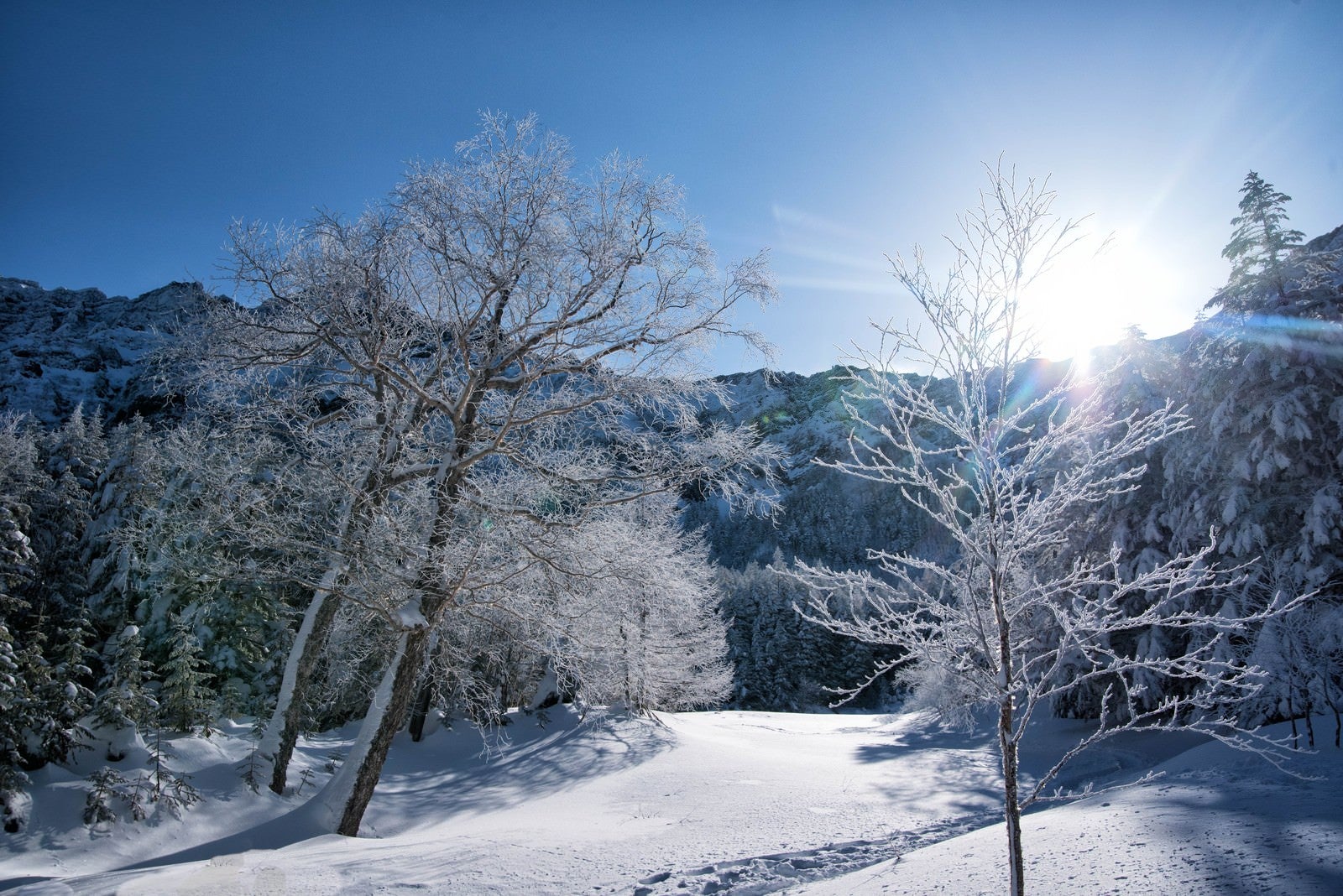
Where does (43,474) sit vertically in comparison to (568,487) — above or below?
above

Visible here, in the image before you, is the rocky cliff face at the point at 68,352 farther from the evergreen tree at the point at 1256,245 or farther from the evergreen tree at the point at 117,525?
the evergreen tree at the point at 1256,245

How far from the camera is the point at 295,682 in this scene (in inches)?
294

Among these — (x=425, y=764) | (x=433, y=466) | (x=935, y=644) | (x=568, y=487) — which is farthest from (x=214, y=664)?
(x=935, y=644)

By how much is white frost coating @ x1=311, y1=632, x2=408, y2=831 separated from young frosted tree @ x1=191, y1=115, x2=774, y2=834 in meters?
0.02

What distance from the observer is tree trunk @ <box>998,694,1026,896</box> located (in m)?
3.12

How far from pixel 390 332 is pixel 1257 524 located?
46.9ft

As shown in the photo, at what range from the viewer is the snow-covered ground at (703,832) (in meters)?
4.21

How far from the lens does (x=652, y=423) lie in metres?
Result: 7.52

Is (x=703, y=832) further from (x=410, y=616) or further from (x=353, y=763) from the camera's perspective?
(x=410, y=616)

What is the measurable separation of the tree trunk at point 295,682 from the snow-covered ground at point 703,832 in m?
0.44

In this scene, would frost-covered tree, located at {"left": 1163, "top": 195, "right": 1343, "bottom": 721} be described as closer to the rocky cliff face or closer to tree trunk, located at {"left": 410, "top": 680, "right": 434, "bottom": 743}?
tree trunk, located at {"left": 410, "top": 680, "right": 434, "bottom": 743}

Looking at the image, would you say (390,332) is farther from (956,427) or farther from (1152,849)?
(1152,849)

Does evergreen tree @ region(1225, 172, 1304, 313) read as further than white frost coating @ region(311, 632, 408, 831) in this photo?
Yes

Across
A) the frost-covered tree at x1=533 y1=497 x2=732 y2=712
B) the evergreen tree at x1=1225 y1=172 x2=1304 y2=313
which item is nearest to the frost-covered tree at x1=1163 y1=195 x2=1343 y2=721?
the evergreen tree at x1=1225 y1=172 x2=1304 y2=313
